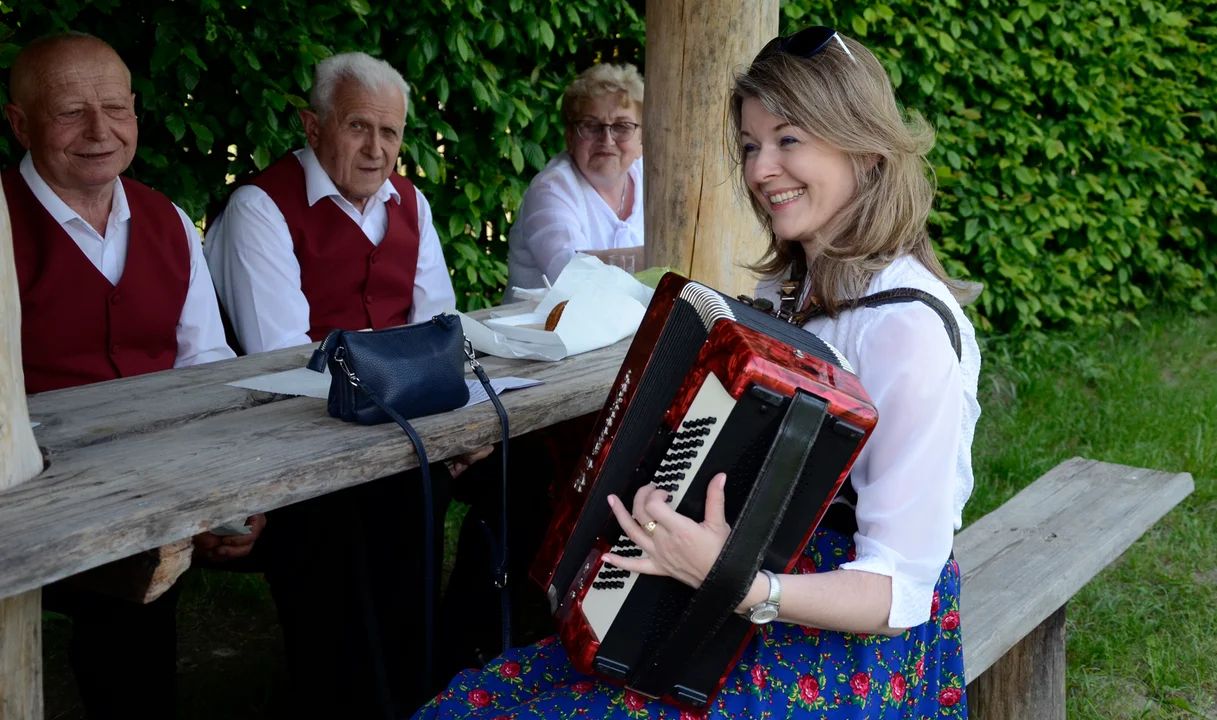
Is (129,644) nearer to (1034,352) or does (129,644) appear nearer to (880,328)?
(880,328)

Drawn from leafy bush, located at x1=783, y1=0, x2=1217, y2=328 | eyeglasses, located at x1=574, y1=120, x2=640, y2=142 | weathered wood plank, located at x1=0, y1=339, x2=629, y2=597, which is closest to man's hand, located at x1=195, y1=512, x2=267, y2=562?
weathered wood plank, located at x1=0, y1=339, x2=629, y2=597

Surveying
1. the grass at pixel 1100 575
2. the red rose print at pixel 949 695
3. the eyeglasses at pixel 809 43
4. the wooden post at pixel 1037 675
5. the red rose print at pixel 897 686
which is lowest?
the grass at pixel 1100 575

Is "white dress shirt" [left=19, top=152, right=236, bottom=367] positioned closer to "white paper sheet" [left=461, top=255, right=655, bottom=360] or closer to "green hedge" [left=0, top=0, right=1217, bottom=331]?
"green hedge" [left=0, top=0, right=1217, bottom=331]

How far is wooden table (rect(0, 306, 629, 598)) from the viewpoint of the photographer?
4.53ft

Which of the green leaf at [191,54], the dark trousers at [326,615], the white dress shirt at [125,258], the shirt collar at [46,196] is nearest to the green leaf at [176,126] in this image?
the green leaf at [191,54]

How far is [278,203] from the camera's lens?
328 centimetres

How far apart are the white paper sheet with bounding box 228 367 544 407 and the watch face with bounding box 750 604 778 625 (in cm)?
73

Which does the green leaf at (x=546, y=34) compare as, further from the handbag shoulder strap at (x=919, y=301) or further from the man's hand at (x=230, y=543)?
the handbag shoulder strap at (x=919, y=301)

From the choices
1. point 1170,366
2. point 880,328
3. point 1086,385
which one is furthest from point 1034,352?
point 880,328

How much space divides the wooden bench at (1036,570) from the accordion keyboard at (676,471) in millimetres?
999

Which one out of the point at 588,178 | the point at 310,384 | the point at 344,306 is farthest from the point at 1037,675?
the point at 588,178

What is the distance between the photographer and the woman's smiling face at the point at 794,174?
1771 mm

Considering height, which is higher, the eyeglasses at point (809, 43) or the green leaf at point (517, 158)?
the eyeglasses at point (809, 43)

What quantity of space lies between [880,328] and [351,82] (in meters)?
2.31
